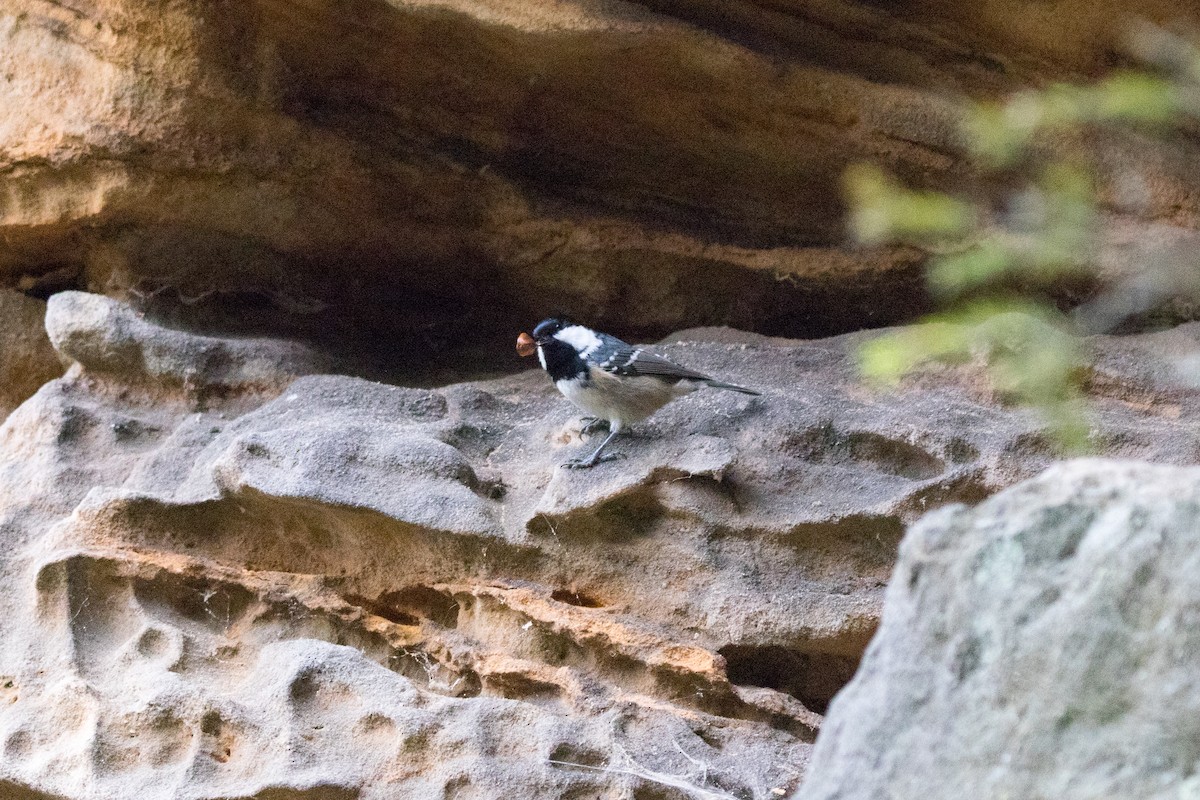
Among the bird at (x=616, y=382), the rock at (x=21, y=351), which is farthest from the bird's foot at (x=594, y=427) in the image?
the rock at (x=21, y=351)

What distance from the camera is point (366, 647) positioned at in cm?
436

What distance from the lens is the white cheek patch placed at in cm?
494

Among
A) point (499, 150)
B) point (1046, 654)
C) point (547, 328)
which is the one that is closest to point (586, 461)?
point (547, 328)

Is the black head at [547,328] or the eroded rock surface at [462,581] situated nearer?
the eroded rock surface at [462,581]

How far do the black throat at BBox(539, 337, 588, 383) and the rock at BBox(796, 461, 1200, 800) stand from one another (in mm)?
2866

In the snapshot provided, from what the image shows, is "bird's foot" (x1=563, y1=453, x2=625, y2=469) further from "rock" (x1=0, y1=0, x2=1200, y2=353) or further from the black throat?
"rock" (x1=0, y1=0, x2=1200, y2=353)

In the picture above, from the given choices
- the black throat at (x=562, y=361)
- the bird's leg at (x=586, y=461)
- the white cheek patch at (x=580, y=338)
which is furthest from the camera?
Answer: the white cheek patch at (x=580, y=338)

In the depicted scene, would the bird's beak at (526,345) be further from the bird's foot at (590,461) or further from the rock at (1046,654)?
the rock at (1046,654)

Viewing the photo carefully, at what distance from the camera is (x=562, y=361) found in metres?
4.89

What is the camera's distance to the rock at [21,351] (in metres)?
5.56

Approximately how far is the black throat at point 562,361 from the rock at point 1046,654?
2866 millimetres

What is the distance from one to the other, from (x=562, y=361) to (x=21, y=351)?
2587 millimetres

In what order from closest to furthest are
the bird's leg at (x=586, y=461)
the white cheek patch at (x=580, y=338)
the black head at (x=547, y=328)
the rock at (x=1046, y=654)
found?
the rock at (x=1046, y=654) → the bird's leg at (x=586, y=461) → the white cheek patch at (x=580, y=338) → the black head at (x=547, y=328)

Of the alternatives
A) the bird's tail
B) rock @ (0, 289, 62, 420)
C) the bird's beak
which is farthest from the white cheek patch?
rock @ (0, 289, 62, 420)
